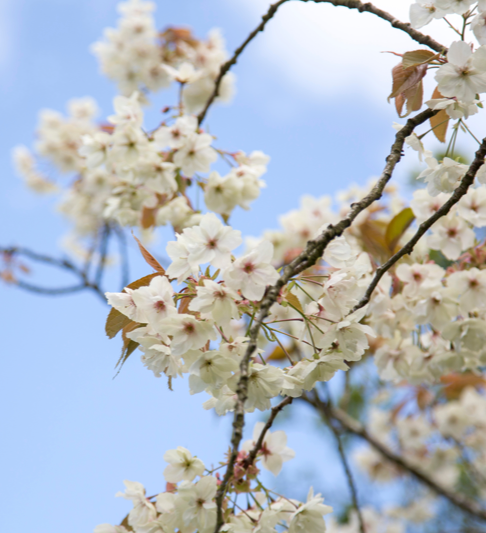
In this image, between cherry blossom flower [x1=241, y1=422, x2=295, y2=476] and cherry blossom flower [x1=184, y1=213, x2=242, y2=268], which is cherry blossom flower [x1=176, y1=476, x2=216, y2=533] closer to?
cherry blossom flower [x1=241, y1=422, x2=295, y2=476]

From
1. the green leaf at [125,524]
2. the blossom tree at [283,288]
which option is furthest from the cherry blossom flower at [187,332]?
the green leaf at [125,524]

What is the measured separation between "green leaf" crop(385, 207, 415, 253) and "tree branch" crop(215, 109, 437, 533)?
0.53 meters

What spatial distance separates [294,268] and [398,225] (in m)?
0.96

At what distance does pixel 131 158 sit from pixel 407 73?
103 centimetres

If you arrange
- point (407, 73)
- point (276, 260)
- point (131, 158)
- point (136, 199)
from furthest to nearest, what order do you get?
point (276, 260)
point (136, 199)
point (131, 158)
point (407, 73)

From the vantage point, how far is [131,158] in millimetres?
1828

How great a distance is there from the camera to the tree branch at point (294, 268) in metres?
0.63

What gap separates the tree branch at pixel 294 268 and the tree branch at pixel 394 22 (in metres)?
0.14

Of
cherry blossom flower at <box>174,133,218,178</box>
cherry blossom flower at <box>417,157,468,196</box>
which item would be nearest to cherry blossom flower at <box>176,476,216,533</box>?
cherry blossom flower at <box>417,157,468,196</box>

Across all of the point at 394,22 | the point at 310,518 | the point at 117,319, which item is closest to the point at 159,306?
the point at 117,319

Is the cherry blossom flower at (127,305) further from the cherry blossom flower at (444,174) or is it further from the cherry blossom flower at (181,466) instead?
the cherry blossom flower at (444,174)

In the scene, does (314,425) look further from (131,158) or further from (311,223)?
(131,158)

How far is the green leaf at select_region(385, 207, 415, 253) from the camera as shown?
1.61m

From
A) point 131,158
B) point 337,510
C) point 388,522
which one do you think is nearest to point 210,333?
point 131,158
